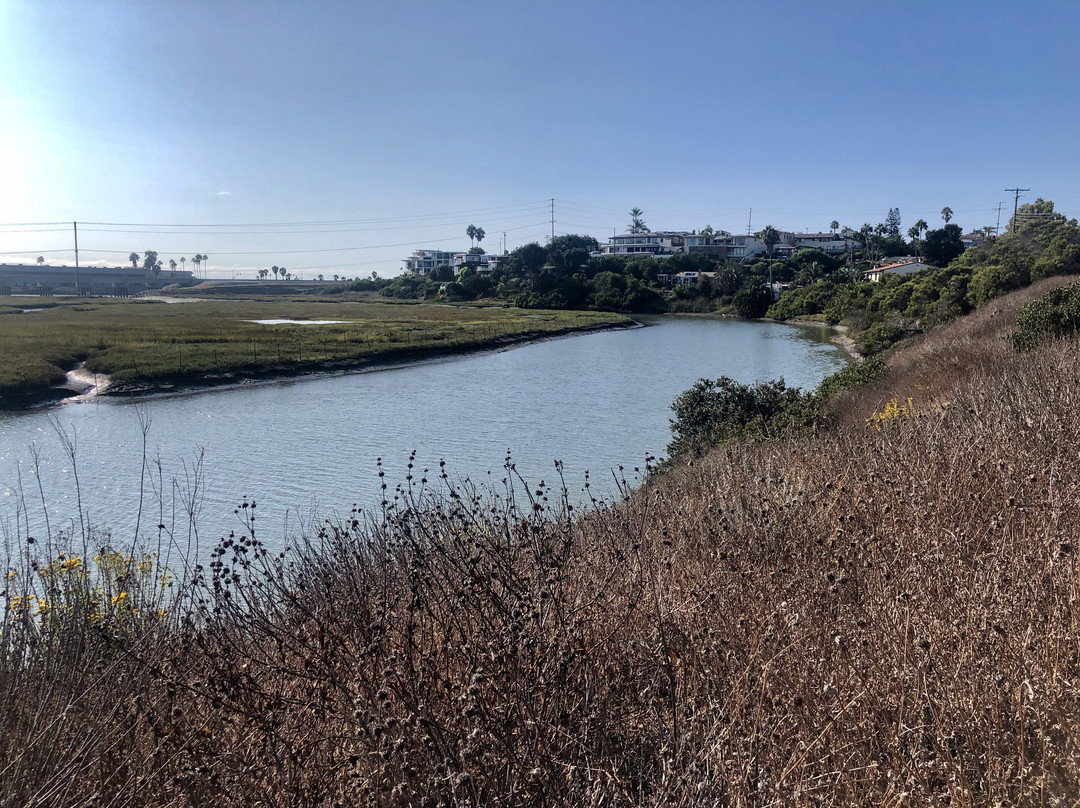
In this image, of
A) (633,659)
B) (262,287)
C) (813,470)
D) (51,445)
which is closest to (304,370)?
(51,445)

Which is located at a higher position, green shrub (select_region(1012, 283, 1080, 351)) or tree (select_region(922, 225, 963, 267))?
tree (select_region(922, 225, 963, 267))

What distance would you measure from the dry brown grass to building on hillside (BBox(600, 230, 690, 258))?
5139 inches

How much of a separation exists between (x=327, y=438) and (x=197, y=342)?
24143mm

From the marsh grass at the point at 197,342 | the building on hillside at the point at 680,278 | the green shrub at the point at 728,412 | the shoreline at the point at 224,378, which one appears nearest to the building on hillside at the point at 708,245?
the building on hillside at the point at 680,278

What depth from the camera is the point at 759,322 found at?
80.6 meters

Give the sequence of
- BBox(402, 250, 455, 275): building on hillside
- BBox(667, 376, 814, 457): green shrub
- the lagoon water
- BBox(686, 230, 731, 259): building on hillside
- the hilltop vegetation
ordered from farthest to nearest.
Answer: BBox(402, 250, 455, 275): building on hillside → BBox(686, 230, 731, 259): building on hillside → the hilltop vegetation → the lagoon water → BBox(667, 376, 814, 457): green shrub

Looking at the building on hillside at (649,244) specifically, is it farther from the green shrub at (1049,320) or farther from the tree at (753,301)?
the green shrub at (1049,320)

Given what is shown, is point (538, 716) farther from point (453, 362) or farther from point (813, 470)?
point (453, 362)

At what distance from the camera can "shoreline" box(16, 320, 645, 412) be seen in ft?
101

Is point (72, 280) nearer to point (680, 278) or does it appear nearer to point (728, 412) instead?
point (680, 278)

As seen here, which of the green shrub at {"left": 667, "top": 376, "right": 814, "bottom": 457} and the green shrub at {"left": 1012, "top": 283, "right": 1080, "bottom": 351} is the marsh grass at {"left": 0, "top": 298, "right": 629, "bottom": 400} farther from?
the green shrub at {"left": 1012, "top": 283, "right": 1080, "bottom": 351}

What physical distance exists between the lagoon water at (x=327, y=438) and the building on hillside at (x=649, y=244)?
9252cm

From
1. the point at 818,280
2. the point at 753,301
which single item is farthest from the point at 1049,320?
the point at 818,280

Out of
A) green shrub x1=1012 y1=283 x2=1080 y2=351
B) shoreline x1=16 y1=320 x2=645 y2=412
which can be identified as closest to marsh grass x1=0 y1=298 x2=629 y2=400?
shoreline x1=16 y1=320 x2=645 y2=412
